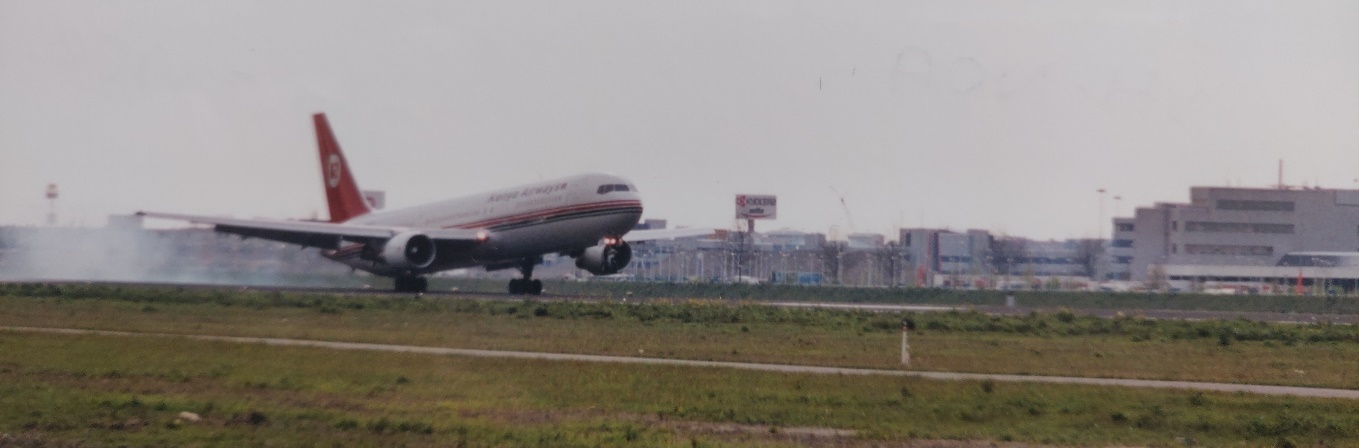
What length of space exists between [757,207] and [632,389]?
353 feet

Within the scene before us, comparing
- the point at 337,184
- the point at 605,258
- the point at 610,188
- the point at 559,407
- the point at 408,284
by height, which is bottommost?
the point at 559,407

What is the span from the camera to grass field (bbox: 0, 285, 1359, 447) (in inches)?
732

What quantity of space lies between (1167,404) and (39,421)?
53.0 feet

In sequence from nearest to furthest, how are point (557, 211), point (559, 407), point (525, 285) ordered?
point (559, 407) < point (557, 211) < point (525, 285)

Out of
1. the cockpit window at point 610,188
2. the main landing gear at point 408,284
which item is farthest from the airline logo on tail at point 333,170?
the cockpit window at point 610,188

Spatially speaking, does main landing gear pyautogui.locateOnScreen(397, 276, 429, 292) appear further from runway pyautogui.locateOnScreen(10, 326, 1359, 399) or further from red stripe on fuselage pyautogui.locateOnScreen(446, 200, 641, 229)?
runway pyautogui.locateOnScreen(10, 326, 1359, 399)

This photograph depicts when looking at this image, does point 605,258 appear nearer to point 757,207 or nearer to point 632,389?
point 632,389

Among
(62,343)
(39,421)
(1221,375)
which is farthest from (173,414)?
(1221,375)

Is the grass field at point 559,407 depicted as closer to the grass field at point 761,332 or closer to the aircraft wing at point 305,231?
the grass field at point 761,332

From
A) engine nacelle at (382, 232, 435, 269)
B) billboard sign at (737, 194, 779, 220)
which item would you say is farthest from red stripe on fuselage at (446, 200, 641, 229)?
billboard sign at (737, 194, 779, 220)

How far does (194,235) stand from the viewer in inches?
→ 3575

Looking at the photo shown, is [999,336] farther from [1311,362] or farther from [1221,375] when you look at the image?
[1221,375]

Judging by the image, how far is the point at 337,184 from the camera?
74.1 m

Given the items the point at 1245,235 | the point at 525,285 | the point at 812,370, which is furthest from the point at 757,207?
the point at 812,370
